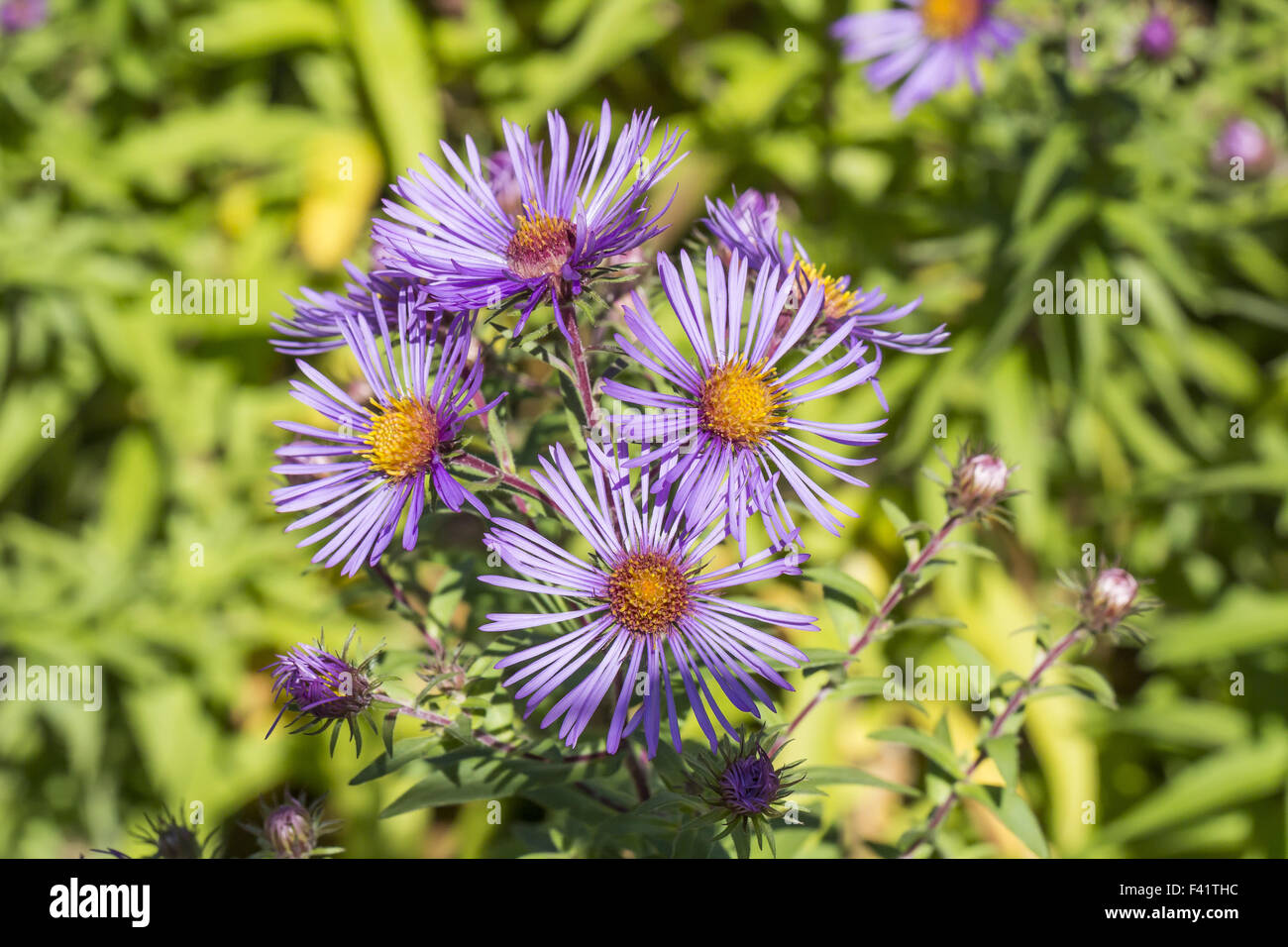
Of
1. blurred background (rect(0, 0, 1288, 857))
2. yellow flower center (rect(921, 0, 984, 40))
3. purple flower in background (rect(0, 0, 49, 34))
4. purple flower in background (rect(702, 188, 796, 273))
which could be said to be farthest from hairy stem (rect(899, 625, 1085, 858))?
purple flower in background (rect(0, 0, 49, 34))

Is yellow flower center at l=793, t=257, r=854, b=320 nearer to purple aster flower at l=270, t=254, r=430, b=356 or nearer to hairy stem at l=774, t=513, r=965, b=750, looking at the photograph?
hairy stem at l=774, t=513, r=965, b=750

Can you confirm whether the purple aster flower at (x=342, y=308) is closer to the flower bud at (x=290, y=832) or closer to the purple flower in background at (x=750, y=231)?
the purple flower in background at (x=750, y=231)

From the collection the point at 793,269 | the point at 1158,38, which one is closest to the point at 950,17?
the point at 1158,38

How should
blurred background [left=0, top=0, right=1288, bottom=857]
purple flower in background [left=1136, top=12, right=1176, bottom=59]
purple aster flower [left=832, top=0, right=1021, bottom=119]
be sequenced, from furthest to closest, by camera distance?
1. purple aster flower [left=832, top=0, right=1021, bottom=119]
2. blurred background [left=0, top=0, right=1288, bottom=857]
3. purple flower in background [left=1136, top=12, right=1176, bottom=59]

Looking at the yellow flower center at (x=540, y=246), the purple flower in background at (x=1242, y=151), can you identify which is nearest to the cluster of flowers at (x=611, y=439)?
the yellow flower center at (x=540, y=246)

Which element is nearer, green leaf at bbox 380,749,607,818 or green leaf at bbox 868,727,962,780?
green leaf at bbox 380,749,607,818
